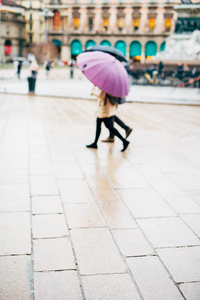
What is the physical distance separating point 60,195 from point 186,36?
73.8 ft

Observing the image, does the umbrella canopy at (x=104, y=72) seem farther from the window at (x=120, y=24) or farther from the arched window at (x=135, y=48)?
the window at (x=120, y=24)

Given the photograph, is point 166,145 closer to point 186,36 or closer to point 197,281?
point 197,281

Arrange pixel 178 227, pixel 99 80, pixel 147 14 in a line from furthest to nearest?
pixel 147 14
pixel 99 80
pixel 178 227

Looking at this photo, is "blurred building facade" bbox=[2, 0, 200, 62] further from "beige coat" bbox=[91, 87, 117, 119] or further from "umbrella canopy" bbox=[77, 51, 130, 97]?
"umbrella canopy" bbox=[77, 51, 130, 97]

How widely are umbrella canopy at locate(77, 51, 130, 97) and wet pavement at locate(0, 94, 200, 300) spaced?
4.22 ft

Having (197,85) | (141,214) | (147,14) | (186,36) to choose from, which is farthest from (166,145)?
(147,14)

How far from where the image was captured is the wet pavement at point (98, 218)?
265 cm

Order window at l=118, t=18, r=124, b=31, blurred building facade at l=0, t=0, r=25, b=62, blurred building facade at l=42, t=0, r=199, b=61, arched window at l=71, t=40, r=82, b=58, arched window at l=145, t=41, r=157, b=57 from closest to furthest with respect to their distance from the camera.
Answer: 1. blurred building facade at l=42, t=0, r=199, b=61
2. arched window at l=145, t=41, r=157, b=57
3. window at l=118, t=18, r=124, b=31
4. arched window at l=71, t=40, r=82, b=58
5. blurred building facade at l=0, t=0, r=25, b=62

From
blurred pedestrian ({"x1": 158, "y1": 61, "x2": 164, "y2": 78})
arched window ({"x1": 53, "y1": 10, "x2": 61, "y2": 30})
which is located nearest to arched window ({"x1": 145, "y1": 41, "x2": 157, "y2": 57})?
arched window ({"x1": 53, "y1": 10, "x2": 61, "y2": 30})

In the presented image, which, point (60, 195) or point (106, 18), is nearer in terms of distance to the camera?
point (60, 195)

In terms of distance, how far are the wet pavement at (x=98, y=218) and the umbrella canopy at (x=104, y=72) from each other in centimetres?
129

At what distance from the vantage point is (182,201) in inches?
170

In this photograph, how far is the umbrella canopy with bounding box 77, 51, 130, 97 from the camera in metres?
5.41

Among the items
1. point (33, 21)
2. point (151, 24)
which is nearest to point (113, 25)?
point (151, 24)
